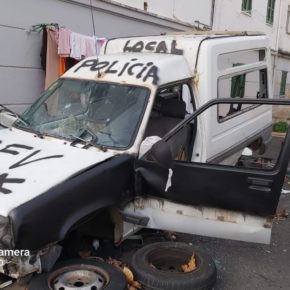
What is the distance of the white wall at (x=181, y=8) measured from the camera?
32.6ft

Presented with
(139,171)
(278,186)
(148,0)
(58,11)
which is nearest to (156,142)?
(139,171)

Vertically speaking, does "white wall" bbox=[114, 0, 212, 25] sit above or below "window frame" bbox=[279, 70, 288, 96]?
above

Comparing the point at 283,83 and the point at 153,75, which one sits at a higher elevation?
the point at 153,75

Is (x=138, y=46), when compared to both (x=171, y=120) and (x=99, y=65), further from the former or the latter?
(x=171, y=120)

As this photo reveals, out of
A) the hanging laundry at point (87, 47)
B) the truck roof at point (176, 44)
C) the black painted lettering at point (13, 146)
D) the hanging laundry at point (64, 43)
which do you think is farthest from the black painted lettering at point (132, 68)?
the hanging laundry at point (87, 47)

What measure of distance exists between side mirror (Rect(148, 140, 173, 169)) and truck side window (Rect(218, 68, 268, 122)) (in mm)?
1723

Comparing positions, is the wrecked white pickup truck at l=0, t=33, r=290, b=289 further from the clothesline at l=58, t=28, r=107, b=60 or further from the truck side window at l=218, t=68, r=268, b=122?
the clothesline at l=58, t=28, r=107, b=60

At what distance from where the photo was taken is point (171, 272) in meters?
3.54

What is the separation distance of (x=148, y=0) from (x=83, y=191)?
7.57m

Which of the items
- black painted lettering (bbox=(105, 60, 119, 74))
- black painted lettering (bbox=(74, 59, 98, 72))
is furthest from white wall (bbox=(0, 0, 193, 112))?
black painted lettering (bbox=(105, 60, 119, 74))

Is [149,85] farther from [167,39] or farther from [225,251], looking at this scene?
[225,251]

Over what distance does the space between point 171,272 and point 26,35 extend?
16.5 ft

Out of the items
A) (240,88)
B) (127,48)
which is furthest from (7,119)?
(240,88)

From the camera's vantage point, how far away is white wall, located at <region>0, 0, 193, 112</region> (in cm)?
695
